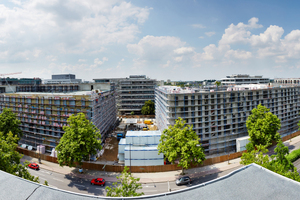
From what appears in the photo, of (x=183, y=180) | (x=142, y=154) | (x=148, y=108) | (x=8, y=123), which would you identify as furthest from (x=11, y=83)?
(x=183, y=180)

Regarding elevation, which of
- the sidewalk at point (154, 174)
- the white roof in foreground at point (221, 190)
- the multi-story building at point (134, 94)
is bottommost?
the sidewalk at point (154, 174)

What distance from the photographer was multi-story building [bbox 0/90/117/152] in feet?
164

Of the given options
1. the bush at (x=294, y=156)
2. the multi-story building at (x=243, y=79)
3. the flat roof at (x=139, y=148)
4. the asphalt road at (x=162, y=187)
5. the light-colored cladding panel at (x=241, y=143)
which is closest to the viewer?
the asphalt road at (x=162, y=187)

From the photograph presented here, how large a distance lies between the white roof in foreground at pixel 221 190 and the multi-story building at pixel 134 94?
94.6m

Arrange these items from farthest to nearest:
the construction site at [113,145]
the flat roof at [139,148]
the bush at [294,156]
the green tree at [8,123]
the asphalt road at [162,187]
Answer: the green tree at [8,123], the construction site at [113,145], the flat roof at [139,148], the bush at [294,156], the asphalt road at [162,187]

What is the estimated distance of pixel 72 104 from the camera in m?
50.3

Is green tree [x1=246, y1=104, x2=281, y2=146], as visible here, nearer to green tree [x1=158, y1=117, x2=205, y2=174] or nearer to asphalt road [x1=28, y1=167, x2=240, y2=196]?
asphalt road [x1=28, y1=167, x2=240, y2=196]

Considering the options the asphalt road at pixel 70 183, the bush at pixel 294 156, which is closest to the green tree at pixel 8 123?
the asphalt road at pixel 70 183

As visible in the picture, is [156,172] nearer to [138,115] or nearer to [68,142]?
[68,142]

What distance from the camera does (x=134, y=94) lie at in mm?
110125

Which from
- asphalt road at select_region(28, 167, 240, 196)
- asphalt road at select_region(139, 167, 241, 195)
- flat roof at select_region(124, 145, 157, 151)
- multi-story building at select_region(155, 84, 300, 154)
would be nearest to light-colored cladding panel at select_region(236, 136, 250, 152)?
multi-story building at select_region(155, 84, 300, 154)

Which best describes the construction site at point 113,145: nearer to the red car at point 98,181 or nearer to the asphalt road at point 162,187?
the red car at point 98,181

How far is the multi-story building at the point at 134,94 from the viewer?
109519 mm

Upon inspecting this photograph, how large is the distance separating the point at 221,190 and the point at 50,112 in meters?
53.4
